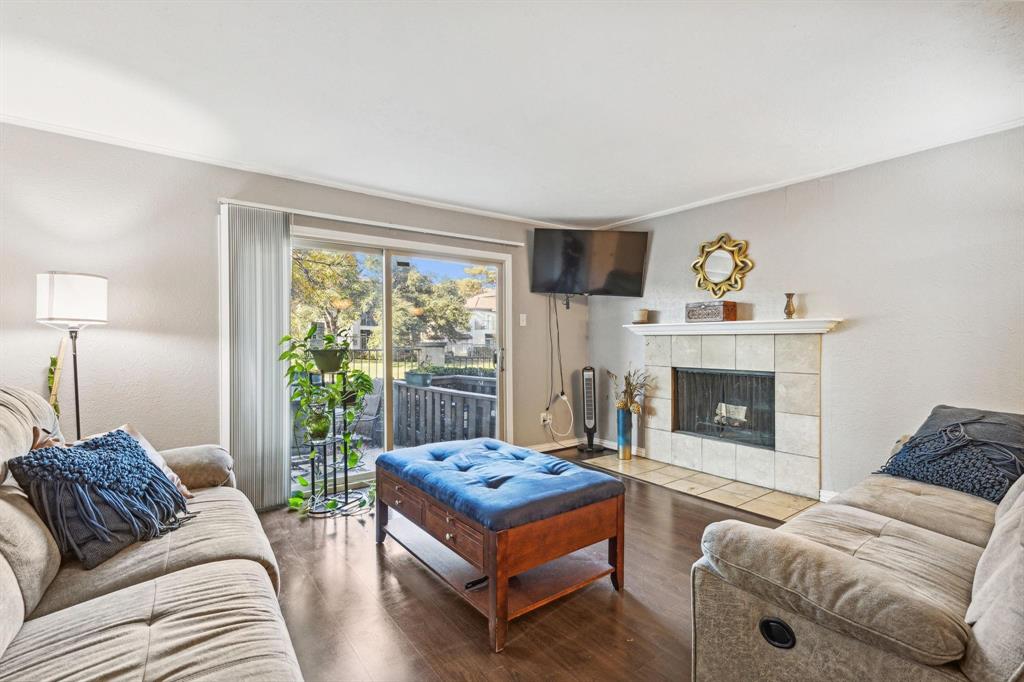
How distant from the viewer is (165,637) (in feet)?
3.82

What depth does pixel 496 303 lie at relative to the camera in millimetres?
4613

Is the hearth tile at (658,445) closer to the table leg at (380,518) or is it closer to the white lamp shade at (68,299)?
the table leg at (380,518)

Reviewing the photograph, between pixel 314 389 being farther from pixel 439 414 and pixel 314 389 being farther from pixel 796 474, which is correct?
pixel 796 474

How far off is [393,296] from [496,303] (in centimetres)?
107

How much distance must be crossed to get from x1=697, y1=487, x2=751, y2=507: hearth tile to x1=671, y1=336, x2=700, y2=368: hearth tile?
3.54ft

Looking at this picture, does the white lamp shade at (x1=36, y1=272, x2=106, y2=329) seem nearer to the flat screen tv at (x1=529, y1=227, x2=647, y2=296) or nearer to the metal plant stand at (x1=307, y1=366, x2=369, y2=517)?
the metal plant stand at (x1=307, y1=366, x2=369, y2=517)

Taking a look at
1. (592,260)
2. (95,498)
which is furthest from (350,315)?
(592,260)

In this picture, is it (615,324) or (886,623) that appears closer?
(886,623)

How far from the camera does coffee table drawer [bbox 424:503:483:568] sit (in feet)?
6.23

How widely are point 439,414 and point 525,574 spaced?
222 centimetres

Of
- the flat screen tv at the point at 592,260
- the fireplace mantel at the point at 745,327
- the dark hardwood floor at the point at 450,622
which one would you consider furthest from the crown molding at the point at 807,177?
the dark hardwood floor at the point at 450,622

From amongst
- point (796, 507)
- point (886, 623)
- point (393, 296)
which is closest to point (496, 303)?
point (393, 296)

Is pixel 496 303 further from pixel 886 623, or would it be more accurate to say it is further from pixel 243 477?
pixel 886 623

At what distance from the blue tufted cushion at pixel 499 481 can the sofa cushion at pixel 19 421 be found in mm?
1421
